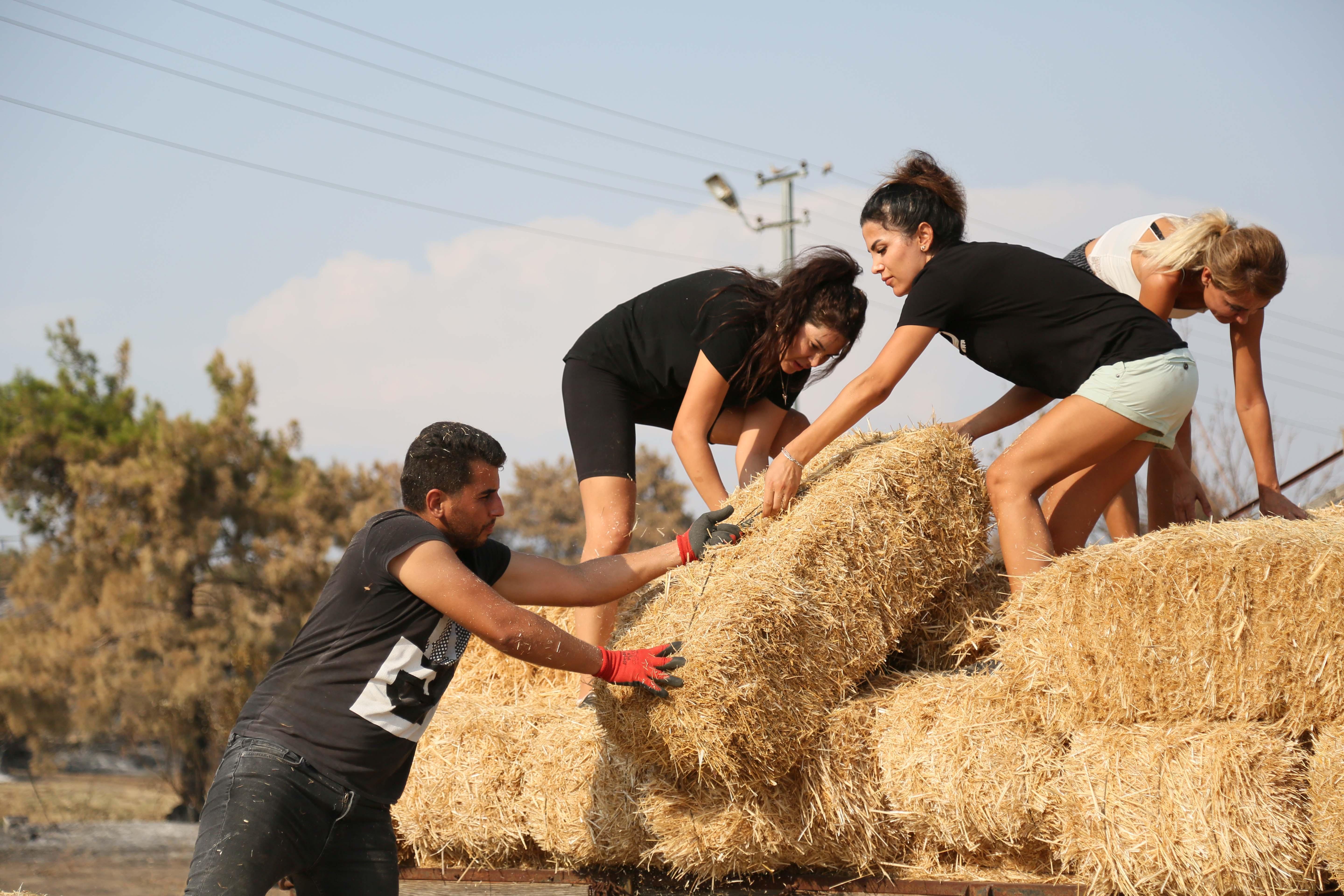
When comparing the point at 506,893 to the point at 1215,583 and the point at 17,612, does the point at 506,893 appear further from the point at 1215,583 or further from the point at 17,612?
the point at 17,612

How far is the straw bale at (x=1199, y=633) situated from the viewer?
278cm

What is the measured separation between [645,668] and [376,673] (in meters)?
0.74

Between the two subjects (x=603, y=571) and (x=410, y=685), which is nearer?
(x=410, y=685)

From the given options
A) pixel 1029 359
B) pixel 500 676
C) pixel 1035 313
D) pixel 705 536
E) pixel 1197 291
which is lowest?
pixel 500 676

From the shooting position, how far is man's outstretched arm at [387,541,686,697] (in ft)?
8.89

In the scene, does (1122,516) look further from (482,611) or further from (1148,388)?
(482,611)

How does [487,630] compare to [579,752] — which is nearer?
[487,630]

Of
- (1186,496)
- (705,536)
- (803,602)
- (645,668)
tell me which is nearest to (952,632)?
(803,602)

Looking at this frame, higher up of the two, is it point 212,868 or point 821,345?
point 821,345

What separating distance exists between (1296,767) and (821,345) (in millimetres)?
2050

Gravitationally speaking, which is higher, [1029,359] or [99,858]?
[1029,359]

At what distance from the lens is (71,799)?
55.3 ft

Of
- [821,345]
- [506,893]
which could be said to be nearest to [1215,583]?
[821,345]

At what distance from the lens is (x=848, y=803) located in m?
2.97
